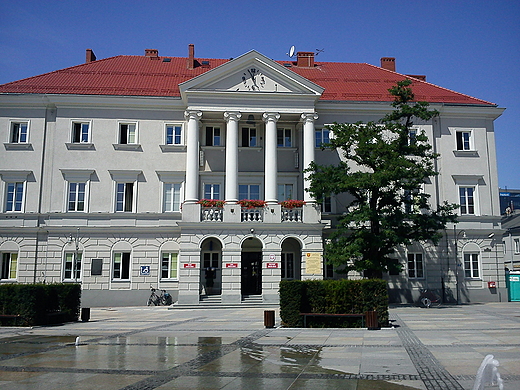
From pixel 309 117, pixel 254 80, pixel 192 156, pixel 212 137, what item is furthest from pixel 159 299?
pixel 254 80

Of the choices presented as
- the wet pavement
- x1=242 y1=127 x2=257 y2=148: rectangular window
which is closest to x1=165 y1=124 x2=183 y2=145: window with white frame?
x1=242 y1=127 x2=257 y2=148: rectangular window

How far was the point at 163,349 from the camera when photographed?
14.5m

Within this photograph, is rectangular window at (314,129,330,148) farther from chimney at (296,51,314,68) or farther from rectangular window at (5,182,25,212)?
rectangular window at (5,182,25,212)

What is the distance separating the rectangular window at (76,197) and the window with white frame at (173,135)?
6447 mm

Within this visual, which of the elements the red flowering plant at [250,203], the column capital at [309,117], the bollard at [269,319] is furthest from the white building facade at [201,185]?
the bollard at [269,319]

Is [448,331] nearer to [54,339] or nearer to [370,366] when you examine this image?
[370,366]

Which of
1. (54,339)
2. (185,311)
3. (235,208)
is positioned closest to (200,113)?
(235,208)

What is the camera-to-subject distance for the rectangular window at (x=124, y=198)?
33875 mm

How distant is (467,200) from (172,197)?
68.1 ft

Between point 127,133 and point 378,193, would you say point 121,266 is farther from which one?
point 378,193

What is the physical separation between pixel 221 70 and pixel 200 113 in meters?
3.11

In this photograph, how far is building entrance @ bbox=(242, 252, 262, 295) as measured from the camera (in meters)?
33.5

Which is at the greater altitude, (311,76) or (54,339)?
(311,76)

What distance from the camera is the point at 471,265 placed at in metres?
34.8
